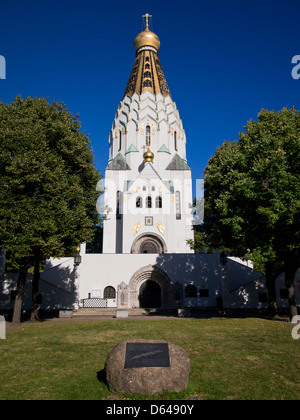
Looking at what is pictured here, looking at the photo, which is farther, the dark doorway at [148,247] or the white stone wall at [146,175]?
the white stone wall at [146,175]

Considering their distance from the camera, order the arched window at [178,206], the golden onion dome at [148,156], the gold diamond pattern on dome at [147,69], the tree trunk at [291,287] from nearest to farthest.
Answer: the tree trunk at [291,287], the arched window at [178,206], the golden onion dome at [148,156], the gold diamond pattern on dome at [147,69]

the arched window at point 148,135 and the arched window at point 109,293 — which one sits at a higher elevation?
the arched window at point 148,135

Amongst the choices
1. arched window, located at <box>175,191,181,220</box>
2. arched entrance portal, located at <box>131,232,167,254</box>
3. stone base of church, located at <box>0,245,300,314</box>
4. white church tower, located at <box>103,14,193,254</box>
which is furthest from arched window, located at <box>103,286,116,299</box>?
arched window, located at <box>175,191,181,220</box>

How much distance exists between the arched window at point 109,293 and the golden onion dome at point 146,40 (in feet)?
142

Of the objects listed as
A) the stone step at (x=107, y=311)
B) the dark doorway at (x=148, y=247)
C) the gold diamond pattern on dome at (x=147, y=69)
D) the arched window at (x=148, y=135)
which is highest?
the gold diamond pattern on dome at (x=147, y=69)

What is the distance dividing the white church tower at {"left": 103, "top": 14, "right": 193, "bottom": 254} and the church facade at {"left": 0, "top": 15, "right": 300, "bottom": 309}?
0.11 meters

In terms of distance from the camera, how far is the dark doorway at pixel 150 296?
93.0 feet

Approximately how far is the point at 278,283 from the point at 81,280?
1709 cm

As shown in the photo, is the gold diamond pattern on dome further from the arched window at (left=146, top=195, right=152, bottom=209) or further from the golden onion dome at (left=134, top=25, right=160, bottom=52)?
the arched window at (left=146, top=195, right=152, bottom=209)

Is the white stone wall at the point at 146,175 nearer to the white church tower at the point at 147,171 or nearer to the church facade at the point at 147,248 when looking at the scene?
the white church tower at the point at 147,171

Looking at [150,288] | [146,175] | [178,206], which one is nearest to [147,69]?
[146,175]

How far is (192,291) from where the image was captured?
2767 cm

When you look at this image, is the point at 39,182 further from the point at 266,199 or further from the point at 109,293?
the point at 109,293

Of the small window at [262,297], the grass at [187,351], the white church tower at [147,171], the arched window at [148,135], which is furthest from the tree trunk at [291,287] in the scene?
the arched window at [148,135]
